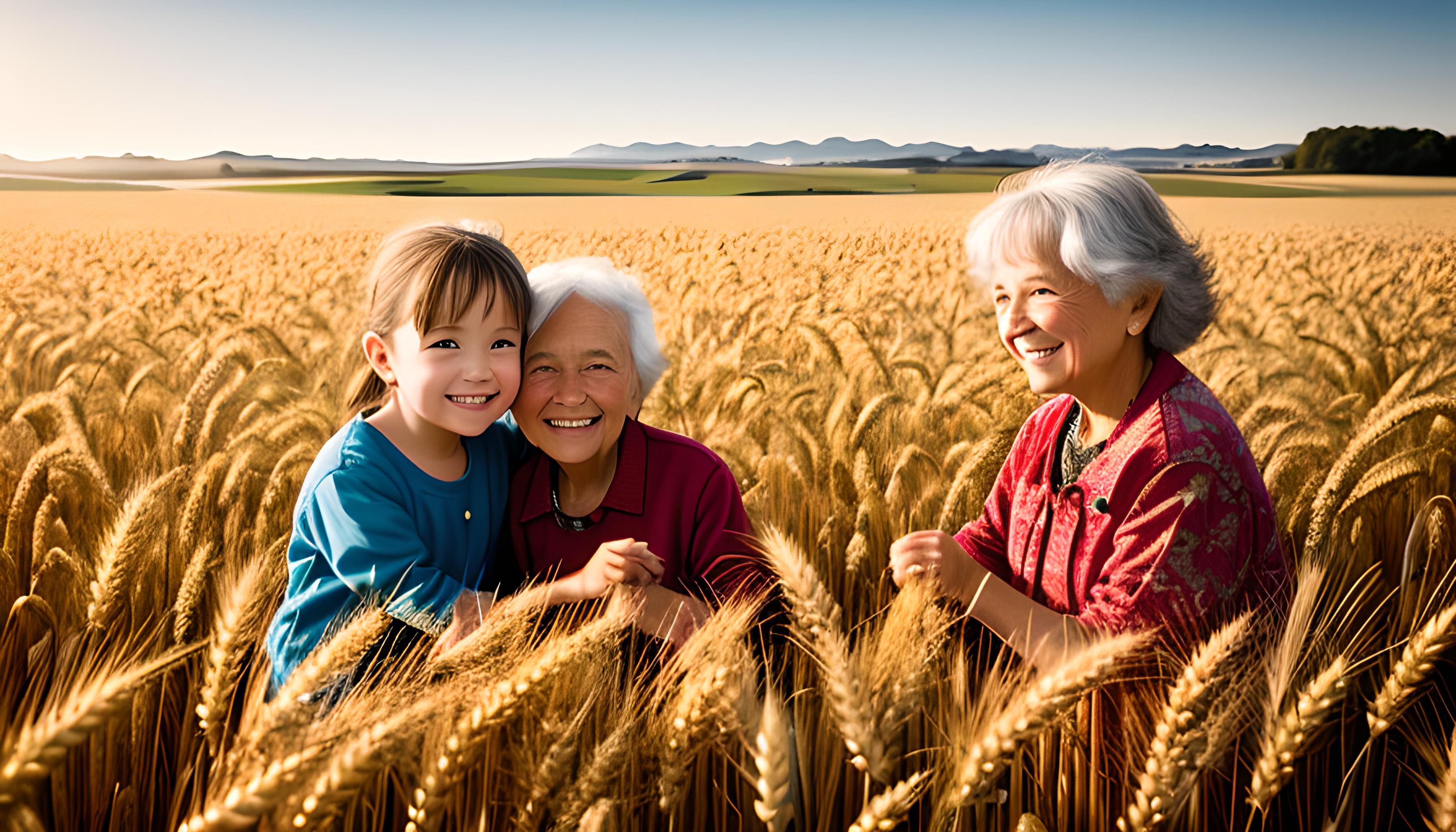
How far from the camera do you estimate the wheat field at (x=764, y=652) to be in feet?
4.02

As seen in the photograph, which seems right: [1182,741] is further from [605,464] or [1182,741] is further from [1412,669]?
[605,464]

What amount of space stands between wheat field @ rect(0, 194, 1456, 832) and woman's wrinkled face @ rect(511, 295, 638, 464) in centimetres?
37

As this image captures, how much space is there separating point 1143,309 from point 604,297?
1121 mm

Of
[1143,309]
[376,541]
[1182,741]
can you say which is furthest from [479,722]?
[1143,309]

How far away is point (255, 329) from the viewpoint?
4.12 metres

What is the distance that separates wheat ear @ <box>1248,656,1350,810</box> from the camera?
1.28 meters

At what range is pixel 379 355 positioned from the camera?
210 cm

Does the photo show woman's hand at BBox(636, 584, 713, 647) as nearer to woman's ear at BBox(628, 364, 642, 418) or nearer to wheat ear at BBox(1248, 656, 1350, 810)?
woman's ear at BBox(628, 364, 642, 418)

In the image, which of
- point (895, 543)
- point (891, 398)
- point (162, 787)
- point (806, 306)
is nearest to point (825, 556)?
point (891, 398)

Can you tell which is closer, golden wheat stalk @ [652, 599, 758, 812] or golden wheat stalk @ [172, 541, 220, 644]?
golden wheat stalk @ [652, 599, 758, 812]

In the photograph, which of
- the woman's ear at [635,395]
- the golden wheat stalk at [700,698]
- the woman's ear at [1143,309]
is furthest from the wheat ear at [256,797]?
the woman's ear at [1143,309]

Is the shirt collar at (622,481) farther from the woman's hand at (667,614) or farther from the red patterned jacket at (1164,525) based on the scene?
the red patterned jacket at (1164,525)

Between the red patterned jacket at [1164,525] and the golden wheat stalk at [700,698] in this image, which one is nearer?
the golden wheat stalk at [700,698]

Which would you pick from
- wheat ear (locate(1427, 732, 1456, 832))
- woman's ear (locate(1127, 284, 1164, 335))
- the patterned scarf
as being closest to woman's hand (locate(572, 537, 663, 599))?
the patterned scarf
